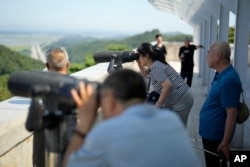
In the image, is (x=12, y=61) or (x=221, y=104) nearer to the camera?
(x=221, y=104)

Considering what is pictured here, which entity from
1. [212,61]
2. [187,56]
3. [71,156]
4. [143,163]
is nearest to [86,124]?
[71,156]

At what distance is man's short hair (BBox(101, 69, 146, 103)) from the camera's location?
1.82 m

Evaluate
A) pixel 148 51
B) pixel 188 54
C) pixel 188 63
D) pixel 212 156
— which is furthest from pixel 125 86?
pixel 188 54

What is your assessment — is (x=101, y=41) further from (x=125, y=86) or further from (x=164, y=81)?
(x=125, y=86)

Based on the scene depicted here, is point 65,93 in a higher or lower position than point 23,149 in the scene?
higher

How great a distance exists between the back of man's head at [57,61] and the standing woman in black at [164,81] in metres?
1.33

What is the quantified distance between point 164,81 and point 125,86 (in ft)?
9.95

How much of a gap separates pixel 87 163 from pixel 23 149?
1.86 metres

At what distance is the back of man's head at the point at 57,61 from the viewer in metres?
3.63

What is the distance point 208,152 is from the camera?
4289 mm

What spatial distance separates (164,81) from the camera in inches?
190

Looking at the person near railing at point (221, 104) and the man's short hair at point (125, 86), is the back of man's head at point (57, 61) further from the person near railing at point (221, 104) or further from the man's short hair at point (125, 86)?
the man's short hair at point (125, 86)

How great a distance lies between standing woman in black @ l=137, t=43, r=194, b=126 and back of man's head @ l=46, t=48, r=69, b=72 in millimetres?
1329

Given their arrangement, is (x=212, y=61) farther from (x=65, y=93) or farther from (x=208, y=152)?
(x=65, y=93)
